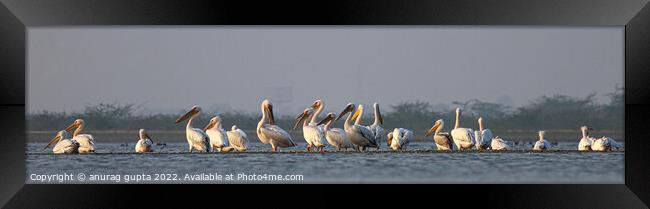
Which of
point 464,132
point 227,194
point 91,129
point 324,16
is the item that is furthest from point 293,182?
point 464,132

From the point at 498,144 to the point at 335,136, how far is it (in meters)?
1.74

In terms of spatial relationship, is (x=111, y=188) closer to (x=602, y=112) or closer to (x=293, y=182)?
(x=293, y=182)

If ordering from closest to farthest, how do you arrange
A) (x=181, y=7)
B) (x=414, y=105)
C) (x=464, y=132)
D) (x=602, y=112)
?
(x=181, y=7) < (x=602, y=112) < (x=414, y=105) < (x=464, y=132)

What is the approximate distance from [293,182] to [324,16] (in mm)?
1284

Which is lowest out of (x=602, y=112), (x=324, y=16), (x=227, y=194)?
(x=227, y=194)

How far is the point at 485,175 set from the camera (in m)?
8.30

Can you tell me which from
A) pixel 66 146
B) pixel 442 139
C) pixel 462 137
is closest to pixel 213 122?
pixel 66 146

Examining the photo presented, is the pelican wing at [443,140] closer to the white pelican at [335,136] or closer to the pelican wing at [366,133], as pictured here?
the pelican wing at [366,133]

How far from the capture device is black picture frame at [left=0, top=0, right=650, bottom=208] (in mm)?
7613

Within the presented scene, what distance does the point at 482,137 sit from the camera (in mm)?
10883

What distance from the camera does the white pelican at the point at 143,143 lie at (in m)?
9.48

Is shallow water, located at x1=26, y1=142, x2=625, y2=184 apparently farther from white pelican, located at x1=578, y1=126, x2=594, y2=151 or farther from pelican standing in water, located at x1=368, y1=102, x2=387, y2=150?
pelican standing in water, located at x1=368, y1=102, x2=387, y2=150

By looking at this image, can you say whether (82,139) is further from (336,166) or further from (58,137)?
(336,166)

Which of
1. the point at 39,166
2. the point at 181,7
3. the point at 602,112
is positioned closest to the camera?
the point at 181,7
